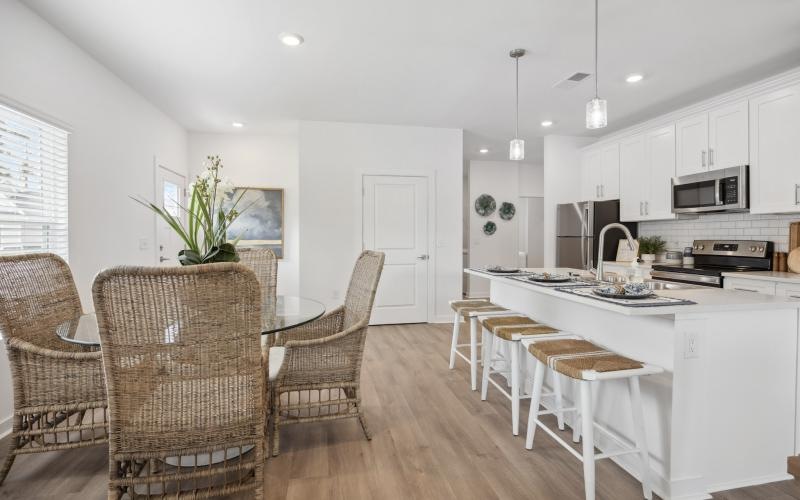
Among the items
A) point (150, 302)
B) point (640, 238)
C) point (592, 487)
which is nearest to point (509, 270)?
point (592, 487)

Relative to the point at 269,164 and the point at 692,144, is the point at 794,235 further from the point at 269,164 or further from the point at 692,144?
the point at 269,164

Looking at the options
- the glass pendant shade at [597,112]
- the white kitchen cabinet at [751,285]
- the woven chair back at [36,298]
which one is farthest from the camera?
the white kitchen cabinet at [751,285]

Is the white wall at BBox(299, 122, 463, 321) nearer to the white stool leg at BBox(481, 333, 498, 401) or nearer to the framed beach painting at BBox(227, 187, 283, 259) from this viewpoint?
the framed beach painting at BBox(227, 187, 283, 259)

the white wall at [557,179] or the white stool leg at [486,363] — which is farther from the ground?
the white wall at [557,179]

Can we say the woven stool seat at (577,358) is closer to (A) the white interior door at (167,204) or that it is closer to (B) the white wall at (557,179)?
(B) the white wall at (557,179)

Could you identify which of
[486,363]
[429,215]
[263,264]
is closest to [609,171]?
[429,215]

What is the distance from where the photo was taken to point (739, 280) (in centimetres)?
323

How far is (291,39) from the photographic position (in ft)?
9.10

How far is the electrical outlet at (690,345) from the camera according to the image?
5.35ft

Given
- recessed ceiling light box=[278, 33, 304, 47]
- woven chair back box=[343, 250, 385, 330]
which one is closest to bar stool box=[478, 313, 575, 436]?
woven chair back box=[343, 250, 385, 330]

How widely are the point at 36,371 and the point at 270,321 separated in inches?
41.4

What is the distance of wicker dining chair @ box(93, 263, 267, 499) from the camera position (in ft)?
3.96

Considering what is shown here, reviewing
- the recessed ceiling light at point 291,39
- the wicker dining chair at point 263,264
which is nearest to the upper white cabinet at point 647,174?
the recessed ceiling light at point 291,39

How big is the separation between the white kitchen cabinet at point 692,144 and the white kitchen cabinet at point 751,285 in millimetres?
1171
